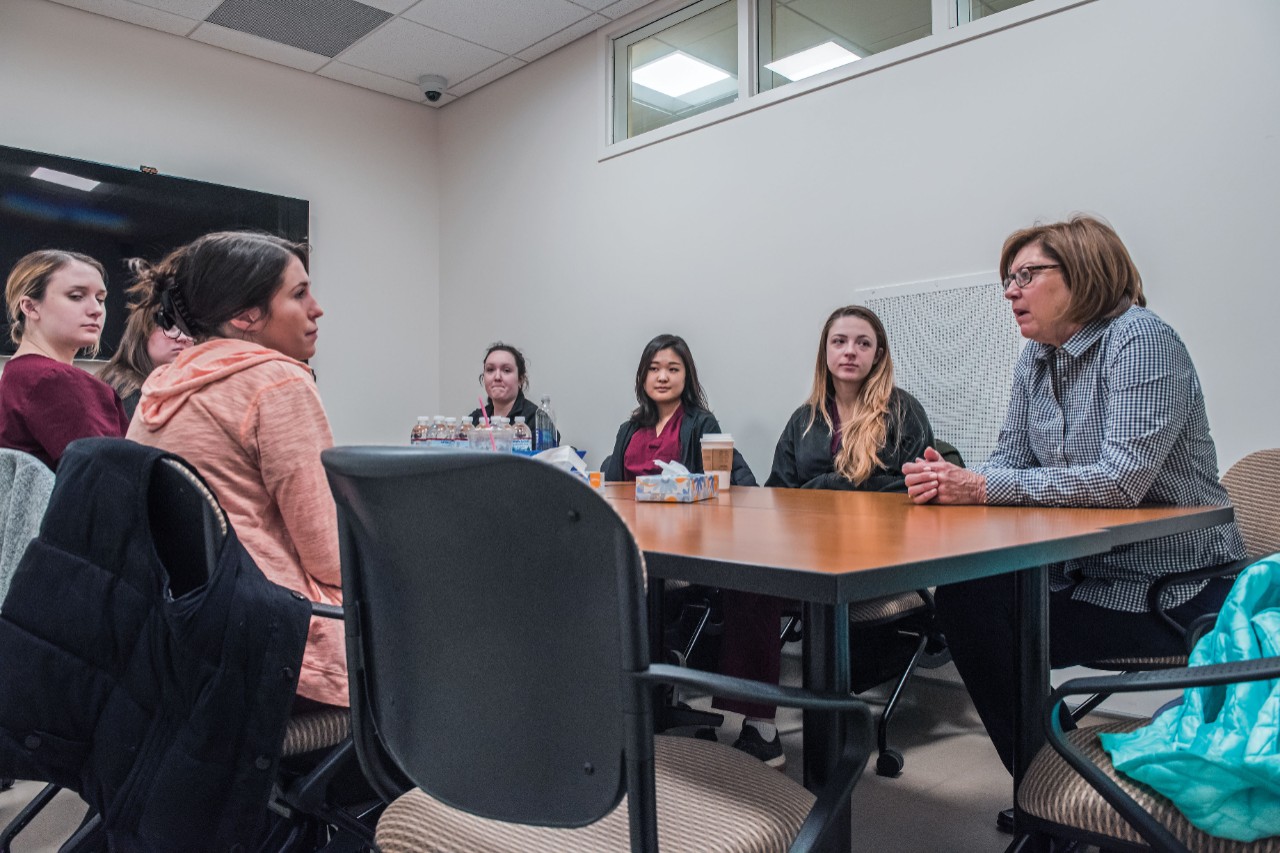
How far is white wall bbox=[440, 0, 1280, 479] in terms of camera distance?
2.52 metres

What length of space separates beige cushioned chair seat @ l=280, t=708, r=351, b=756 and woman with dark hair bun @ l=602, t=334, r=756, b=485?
2.16 m

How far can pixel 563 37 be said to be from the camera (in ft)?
14.5

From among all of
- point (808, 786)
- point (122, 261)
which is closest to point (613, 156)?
point (122, 261)

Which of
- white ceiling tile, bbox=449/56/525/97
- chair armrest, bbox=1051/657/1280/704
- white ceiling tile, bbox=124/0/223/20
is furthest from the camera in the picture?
white ceiling tile, bbox=449/56/525/97

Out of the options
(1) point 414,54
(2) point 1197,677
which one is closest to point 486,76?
(1) point 414,54

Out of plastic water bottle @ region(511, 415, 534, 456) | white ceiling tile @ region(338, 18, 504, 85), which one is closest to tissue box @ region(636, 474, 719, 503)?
plastic water bottle @ region(511, 415, 534, 456)

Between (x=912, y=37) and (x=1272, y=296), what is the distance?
151 centimetres

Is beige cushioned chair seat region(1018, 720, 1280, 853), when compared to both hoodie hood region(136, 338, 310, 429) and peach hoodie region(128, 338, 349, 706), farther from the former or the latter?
hoodie hood region(136, 338, 310, 429)

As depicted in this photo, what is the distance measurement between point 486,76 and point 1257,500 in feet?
13.8

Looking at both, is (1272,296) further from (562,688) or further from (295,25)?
(295,25)

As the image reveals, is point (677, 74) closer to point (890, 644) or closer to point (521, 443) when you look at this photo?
point (521, 443)

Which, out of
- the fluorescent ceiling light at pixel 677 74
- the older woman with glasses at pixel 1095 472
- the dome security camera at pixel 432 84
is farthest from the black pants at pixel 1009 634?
the dome security camera at pixel 432 84

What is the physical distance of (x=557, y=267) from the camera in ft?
15.1

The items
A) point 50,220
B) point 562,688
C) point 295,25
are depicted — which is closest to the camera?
point 562,688
